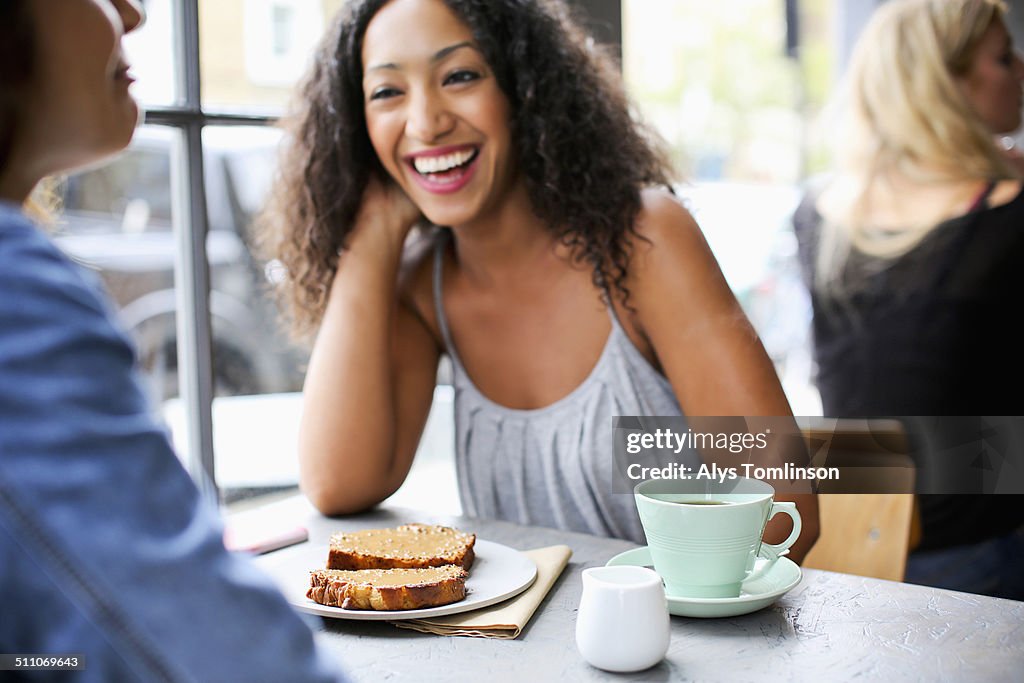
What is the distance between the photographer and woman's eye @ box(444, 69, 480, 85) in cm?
142

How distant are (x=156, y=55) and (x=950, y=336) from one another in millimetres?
1513

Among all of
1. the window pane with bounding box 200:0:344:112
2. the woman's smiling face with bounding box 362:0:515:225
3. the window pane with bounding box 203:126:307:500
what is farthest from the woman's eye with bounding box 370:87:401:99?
the window pane with bounding box 203:126:307:500

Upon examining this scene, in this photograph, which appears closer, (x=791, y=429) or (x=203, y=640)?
(x=203, y=640)

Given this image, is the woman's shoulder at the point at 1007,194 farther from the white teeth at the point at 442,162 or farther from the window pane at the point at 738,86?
the window pane at the point at 738,86

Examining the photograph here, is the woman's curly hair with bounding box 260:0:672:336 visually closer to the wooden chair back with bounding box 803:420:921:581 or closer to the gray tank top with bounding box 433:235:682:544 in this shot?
the gray tank top with bounding box 433:235:682:544

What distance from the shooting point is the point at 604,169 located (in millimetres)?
1503

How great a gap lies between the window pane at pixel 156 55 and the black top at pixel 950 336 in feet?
4.43

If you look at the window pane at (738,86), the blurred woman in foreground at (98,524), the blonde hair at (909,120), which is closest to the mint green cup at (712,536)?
the blurred woman in foreground at (98,524)

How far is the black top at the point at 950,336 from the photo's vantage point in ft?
5.82

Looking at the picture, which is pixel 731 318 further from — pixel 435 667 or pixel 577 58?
pixel 435 667

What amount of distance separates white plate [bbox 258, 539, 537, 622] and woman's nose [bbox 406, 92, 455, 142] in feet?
2.02

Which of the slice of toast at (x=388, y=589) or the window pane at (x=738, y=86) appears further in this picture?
the window pane at (x=738, y=86)

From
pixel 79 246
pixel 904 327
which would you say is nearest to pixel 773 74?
pixel 904 327

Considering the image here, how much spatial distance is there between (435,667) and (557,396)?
0.71 m
